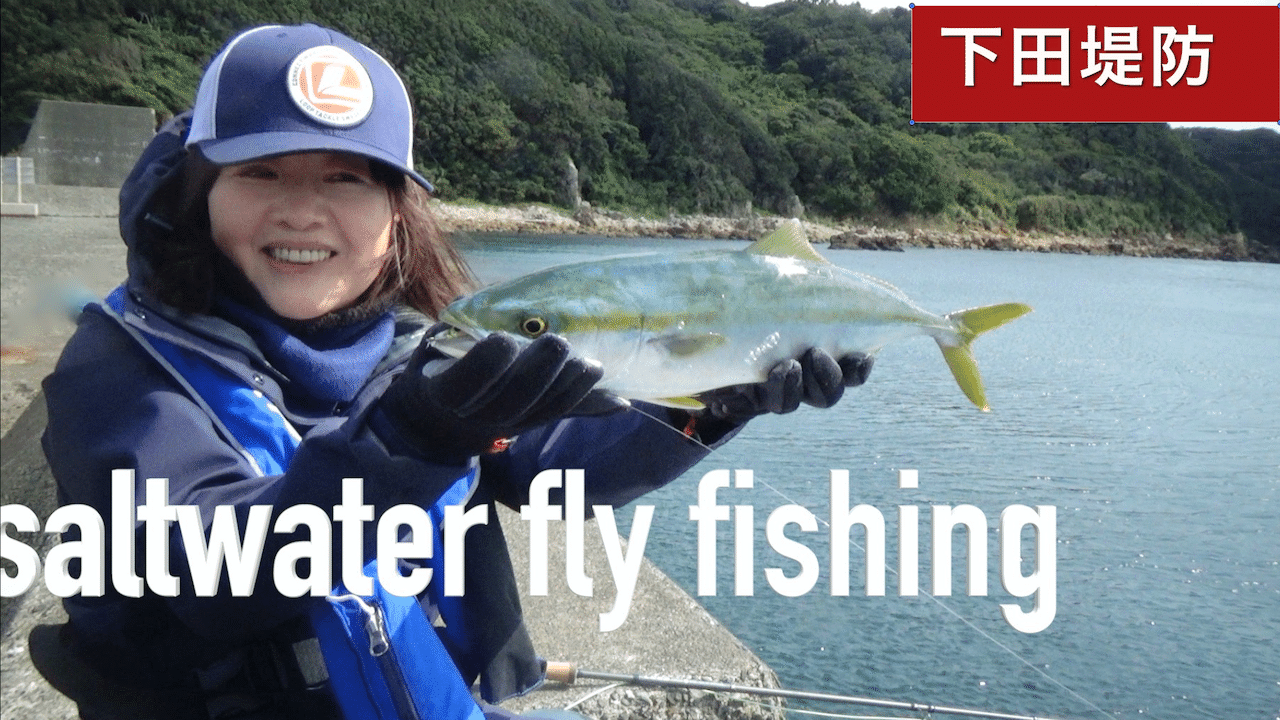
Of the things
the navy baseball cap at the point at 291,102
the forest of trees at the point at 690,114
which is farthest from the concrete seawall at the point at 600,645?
the forest of trees at the point at 690,114

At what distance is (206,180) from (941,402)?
9.10 meters

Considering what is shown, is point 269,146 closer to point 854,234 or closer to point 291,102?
point 291,102

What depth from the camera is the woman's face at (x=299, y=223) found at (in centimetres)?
175

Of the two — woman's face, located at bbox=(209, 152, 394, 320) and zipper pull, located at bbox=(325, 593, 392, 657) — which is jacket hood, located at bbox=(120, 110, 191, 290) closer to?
woman's face, located at bbox=(209, 152, 394, 320)

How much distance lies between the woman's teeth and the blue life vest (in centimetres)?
25

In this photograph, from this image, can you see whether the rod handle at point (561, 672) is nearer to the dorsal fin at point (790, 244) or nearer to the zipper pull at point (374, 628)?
the zipper pull at point (374, 628)

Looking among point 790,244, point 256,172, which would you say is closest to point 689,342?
point 790,244

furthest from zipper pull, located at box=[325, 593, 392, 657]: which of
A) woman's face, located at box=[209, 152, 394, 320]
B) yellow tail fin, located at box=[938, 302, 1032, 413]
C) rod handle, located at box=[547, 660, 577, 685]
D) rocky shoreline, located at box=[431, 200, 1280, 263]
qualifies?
rocky shoreline, located at box=[431, 200, 1280, 263]

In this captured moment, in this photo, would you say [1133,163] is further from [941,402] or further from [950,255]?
[941,402]

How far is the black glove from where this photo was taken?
1267mm

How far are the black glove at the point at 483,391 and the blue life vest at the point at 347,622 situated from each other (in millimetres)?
408

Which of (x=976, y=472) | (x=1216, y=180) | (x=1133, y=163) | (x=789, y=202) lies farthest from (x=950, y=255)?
(x=976, y=472)

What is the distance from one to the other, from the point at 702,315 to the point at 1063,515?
6.35 meters

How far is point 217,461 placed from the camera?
1.49 meters
